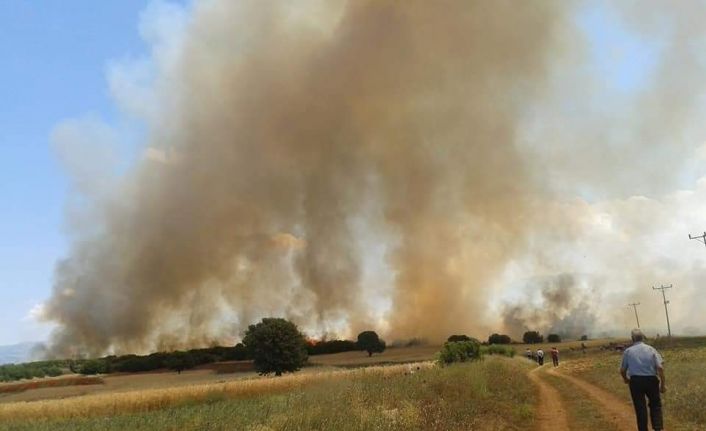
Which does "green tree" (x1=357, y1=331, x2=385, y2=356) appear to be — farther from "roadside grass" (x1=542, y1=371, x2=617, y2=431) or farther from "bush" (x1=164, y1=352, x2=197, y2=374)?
"roadside grass" (x1=542, y1=371, x2=617, y2=431)

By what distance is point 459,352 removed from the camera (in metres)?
58.3

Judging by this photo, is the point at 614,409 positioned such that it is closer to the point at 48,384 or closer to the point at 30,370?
Answer: the point at 48,384

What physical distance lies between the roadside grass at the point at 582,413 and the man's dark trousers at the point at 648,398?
275 centimetres

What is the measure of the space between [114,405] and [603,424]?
30.9 metres

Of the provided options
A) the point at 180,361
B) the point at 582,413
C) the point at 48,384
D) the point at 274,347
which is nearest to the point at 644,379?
the point at 582,413

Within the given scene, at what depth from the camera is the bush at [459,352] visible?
5765 centimetres

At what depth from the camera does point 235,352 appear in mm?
125438

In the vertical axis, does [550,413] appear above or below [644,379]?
below

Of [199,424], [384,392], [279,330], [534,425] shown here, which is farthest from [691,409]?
[279,330]

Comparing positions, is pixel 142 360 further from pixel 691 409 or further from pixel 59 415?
pixel 691 409

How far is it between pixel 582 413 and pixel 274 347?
6254cm

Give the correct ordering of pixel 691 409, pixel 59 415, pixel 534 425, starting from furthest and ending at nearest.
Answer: pixel 59 415 < pixel 534 425 < pixel 691 409

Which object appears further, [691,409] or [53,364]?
[53,364]

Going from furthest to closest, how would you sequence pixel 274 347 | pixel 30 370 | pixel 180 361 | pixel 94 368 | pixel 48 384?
1. pixel 30 370
2. pixel 94 368
3. pixel 180 361
4. pixel 48 384
5. pixel 274 347
